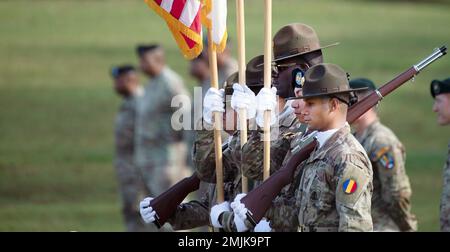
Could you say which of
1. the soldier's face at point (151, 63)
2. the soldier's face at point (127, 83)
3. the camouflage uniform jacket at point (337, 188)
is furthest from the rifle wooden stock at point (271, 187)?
the soldier's face at point (127, 83)

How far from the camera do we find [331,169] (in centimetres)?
814

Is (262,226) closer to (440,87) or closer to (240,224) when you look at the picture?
(240,224)

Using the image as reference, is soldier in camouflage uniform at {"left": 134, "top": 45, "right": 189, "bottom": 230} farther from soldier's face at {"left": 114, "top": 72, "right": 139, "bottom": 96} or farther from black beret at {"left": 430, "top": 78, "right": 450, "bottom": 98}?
black beret at {"left": 430, "top": 78, "right": 450, "bottom": 98}

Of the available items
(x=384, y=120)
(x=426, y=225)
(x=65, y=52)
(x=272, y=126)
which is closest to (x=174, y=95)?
(x=426, y=225)

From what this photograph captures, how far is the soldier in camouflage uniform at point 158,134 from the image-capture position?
1725cm

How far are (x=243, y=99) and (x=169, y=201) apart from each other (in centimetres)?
127

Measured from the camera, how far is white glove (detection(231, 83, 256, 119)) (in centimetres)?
891

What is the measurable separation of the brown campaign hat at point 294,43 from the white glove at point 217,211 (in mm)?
1129

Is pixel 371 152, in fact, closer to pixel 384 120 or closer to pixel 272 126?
pixel 272 126

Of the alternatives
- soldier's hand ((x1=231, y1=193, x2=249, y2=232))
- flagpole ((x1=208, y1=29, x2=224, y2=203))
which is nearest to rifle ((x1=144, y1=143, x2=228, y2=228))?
flagpole ((x1=208, y1=29, x2=224, y2=203))

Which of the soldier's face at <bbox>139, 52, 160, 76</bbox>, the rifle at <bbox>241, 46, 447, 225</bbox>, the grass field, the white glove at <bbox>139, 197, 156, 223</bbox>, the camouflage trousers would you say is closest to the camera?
the rifle at <bbox>241, 46, 447, 225</bbox>

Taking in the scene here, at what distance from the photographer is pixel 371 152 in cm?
1176

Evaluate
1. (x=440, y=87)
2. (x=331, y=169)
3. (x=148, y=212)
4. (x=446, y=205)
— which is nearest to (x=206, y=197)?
(x=148, y=212)

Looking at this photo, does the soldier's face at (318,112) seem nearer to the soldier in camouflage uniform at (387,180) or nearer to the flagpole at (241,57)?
the flagpole at (241,57)
